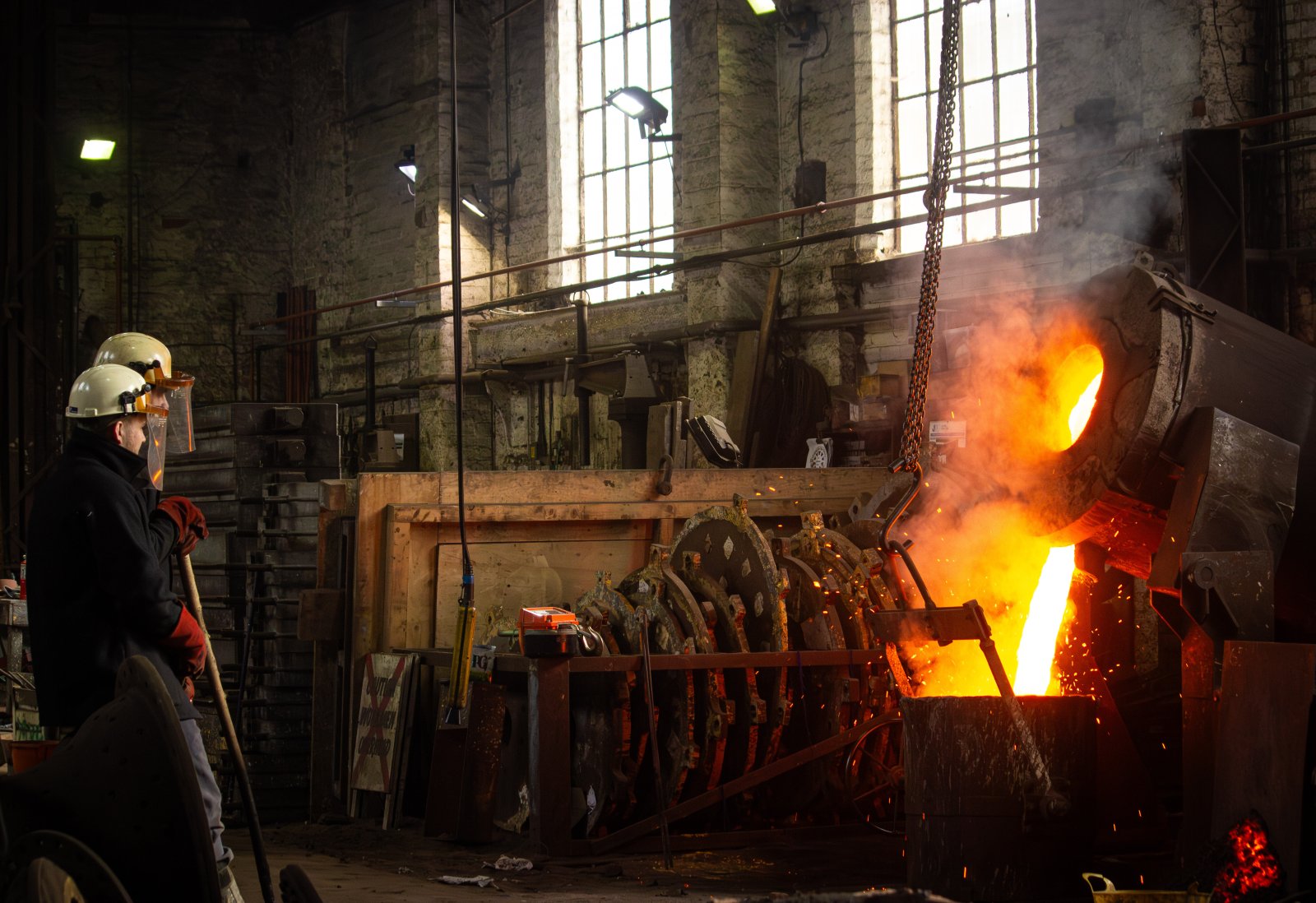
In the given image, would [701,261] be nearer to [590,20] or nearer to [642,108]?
[642,108]

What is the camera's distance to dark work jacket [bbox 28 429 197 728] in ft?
14.3

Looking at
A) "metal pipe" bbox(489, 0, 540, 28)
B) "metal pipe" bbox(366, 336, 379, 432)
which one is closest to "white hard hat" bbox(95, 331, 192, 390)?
"metal pipe" bbox(489, 0, 540, 28)

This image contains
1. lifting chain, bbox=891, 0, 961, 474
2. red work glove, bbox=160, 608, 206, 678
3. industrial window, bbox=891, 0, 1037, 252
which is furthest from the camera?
industrial window, bbox=891, 0, 1037, 252

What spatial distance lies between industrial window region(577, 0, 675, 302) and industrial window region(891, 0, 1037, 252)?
303 centimetres

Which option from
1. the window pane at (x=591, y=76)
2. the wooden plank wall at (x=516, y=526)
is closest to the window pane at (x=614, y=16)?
the window pane at (x=591, y=76)

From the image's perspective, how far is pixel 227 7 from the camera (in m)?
20.8

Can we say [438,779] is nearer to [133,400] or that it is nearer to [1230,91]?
[133,400]

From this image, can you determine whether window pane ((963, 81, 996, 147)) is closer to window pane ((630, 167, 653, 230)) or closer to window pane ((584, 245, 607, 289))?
window pane ((630, 167, 653, 230))

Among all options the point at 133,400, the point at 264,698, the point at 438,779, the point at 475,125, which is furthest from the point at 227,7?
the point at 133,400

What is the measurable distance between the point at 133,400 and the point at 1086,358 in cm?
336

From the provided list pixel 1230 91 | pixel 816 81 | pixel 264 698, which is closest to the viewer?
pixel 264 698

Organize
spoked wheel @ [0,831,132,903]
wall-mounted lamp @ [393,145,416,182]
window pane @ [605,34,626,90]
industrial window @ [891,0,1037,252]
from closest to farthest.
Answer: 1. spoked wheel @ [0,831,132,903]
2. industrial window @ [891,0,1037,252]
3. window pane @ [605,34,626,90]
4. wall-mounted lamp @ [393,145,416,182]

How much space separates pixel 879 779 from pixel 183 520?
384cm

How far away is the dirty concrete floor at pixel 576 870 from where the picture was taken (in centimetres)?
577
